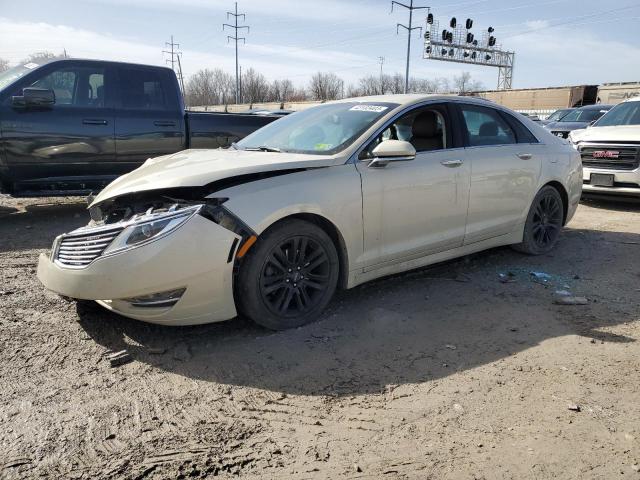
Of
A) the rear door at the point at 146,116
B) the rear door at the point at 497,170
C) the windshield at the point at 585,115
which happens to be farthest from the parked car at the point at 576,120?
the rear door at the point at 146,116

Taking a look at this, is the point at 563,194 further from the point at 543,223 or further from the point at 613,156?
the point at 613,156

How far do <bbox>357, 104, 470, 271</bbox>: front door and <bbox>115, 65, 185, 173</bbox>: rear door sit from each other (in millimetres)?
4169

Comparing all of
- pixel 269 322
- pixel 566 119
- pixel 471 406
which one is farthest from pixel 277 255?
pixel 566 119

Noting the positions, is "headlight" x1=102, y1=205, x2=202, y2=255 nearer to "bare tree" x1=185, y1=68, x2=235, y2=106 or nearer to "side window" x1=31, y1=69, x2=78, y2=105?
"side window" x1=31, y1=69, x2=78, y2=105

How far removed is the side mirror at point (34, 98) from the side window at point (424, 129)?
14.8 feet

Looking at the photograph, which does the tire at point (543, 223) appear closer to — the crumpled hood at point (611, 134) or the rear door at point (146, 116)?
the crumpled hood at point (611, 134)

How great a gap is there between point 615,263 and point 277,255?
395 cm

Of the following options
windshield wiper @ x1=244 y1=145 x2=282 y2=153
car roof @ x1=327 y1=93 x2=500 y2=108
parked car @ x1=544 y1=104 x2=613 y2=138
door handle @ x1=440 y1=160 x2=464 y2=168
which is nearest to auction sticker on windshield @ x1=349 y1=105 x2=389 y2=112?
car roof @ x1=327 y1=93 x2=500 y2=108

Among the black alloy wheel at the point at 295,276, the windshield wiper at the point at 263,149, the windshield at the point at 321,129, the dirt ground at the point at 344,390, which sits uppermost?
the windshield at the point at 321,129

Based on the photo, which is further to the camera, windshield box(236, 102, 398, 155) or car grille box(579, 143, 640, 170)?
car grille box(579, 143, 640, 170)

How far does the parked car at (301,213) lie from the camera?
3.24 m

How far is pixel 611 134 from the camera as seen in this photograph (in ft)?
29.2

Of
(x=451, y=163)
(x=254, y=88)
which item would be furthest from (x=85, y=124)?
(x=254, y=88)

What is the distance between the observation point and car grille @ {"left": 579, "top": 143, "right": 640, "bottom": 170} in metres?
8.48
